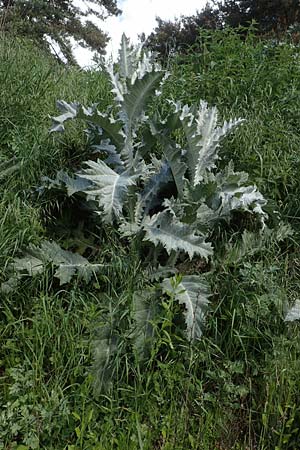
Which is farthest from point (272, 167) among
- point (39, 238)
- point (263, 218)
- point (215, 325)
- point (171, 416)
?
point (171, 416)

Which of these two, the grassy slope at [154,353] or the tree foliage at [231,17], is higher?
A: the tree foliage at [231,17]

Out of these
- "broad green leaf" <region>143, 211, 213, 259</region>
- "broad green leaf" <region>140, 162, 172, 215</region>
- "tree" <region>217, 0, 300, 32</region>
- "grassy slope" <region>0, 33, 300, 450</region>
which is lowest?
"grassy slope" <region>0, 33, 300, 450</region>

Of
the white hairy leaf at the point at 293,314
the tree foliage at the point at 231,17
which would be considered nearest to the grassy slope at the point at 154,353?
the white hairy leaf at the point at 293,314

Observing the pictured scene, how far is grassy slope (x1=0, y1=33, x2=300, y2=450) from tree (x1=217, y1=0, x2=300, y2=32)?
41.3 feet

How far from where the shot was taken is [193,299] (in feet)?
8.32

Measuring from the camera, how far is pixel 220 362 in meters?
2.52

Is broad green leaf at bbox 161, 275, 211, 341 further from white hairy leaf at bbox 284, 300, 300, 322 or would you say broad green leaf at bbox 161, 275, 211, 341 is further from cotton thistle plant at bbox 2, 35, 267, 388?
white hairy leaf at bbox 284, 300, 300, 322

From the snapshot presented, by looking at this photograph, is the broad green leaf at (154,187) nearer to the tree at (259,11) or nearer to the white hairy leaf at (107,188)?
the white hairy leaf at (107,188)

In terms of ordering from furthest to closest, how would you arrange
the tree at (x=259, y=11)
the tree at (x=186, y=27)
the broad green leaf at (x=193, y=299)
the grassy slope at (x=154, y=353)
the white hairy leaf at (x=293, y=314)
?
1. the tree at (x=186, y=27)
2. the tree at (x=259, y=11)
3. the white hairy leaf at (x=293, y=314)
4. the broad green leaf at (x=193, y=299)
5. the grassy slope at (x=154, y=353)

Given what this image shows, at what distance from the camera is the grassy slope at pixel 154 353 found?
7.03ft

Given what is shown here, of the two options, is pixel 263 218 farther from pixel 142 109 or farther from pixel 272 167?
pixel 142 109

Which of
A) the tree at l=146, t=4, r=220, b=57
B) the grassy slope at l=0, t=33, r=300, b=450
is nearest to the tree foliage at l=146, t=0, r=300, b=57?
the tree at l=146, t=4, r=220, b=57

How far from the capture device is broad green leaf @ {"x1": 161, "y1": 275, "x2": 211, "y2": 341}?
2434 mm

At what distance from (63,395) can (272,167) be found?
7.32 ft
